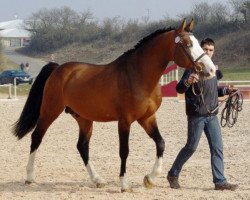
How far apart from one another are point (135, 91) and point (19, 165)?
2.77m

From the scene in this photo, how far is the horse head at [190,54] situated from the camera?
5664 mm

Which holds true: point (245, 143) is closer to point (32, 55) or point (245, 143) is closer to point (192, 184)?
point (192, 184)

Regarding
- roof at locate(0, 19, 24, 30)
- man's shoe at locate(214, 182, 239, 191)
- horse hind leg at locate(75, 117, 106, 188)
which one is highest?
horse hind leg at locate(75, 117, 106, 188)

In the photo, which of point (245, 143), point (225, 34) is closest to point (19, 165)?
point (245, 143)

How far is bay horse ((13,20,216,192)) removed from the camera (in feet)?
19.5

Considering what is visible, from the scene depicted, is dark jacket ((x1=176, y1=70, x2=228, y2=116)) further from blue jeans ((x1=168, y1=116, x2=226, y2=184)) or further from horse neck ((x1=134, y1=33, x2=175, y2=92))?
horse neck ((x1=134, y1=33, x2=175, y2=92))

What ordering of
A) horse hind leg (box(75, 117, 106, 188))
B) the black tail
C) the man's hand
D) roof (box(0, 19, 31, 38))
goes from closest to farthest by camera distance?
the man's hand < horse hind leg (box(75, 117, 106, 188)) < the black tail < roof (box(0, 19, 31, 38))

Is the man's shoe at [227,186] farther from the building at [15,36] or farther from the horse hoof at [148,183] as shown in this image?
A: the building at [15,36]

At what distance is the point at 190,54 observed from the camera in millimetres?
5785

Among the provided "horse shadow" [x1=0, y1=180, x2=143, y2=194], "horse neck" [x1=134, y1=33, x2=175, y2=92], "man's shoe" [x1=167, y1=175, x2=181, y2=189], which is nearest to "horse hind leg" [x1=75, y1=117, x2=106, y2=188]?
"horse shadow" [x1=0, y1=180, x2=143, y2=194]

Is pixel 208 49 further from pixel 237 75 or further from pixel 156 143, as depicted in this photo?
pixel 237 75

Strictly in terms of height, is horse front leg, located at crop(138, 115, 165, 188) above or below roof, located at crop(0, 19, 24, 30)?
A: above

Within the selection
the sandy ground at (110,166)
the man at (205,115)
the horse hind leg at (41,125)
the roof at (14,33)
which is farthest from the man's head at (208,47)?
the roof at (14,33)

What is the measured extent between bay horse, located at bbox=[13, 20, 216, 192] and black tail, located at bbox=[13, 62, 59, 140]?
0.42m
